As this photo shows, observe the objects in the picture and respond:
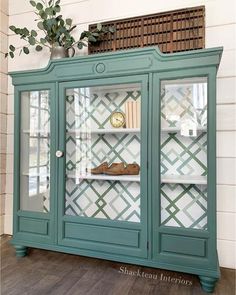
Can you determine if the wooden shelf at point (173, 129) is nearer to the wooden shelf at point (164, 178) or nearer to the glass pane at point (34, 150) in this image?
the wooden shelf at point (164, 178)

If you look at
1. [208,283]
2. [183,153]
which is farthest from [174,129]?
[208,283]

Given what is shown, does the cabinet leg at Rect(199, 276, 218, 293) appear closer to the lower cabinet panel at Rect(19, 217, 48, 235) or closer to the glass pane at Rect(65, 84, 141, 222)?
the glass pane at Rect(65, 84, 141, 222)

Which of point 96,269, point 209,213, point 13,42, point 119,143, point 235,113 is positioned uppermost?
point 13,42

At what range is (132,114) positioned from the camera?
6.05ft

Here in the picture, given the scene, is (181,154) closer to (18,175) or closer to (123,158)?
(123,158)

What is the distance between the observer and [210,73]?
151 cm

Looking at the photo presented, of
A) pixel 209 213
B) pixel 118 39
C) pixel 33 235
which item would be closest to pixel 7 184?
pixel 33 235

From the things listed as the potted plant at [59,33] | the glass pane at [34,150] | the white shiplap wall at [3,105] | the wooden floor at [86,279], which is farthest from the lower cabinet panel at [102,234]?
the potted plant at [59,33]

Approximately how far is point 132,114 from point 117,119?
0.15 m

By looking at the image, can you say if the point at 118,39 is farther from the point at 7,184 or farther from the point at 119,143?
the point at 7,184

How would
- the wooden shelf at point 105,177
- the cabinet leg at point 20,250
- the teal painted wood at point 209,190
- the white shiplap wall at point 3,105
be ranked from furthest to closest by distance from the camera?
1. the white shiplap wall at point 3,105
2. the cabinet leg at point 20,250
3. the wooden shelf at point 105,177
4. the teal painted wood at point 209,190

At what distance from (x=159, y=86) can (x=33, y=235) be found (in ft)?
4.87

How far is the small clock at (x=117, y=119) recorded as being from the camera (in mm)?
1917

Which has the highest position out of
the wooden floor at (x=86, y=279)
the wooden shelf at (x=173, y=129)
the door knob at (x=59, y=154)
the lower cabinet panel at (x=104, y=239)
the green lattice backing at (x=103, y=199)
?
the wooden shelf at (x=173, y=129)
